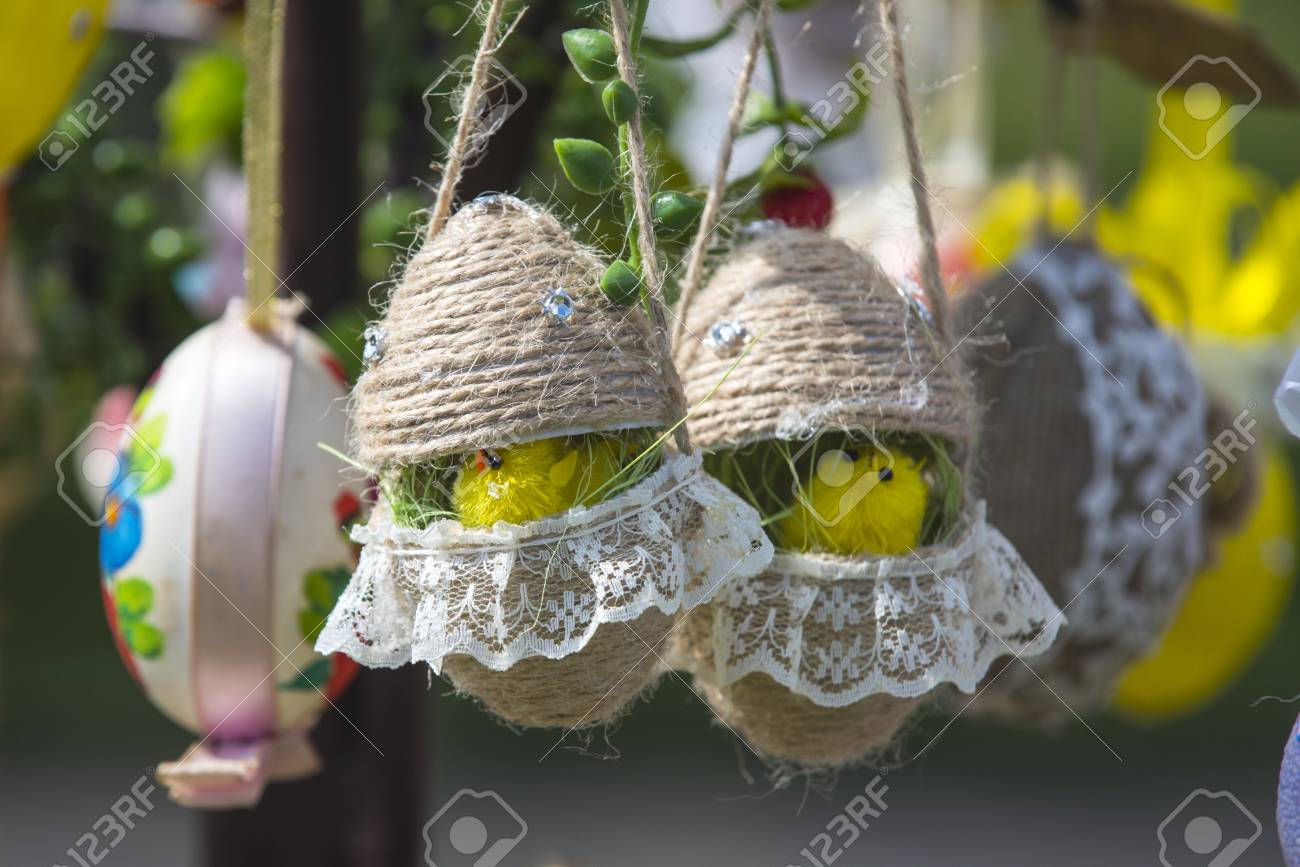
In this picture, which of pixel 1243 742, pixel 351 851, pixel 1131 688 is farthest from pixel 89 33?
pixel 1243 742

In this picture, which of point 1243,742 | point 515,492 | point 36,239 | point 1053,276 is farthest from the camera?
point 1243,742

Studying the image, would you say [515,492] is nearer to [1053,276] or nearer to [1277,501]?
[1053,276]

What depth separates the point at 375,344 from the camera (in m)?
0.67

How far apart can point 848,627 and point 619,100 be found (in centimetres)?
29

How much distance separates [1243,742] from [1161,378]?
10.6 ft

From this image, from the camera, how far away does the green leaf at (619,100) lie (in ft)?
2.01

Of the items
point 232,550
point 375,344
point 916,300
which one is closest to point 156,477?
point 232,550

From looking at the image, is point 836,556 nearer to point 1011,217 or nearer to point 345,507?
point 345,507

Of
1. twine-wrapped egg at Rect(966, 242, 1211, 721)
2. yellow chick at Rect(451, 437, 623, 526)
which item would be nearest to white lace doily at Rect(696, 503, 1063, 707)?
yellow chick at Rect(451, 437, 623, 526)

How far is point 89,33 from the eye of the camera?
96cm

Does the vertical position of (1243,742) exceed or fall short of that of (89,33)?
it falls short

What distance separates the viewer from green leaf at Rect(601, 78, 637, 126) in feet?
2.01

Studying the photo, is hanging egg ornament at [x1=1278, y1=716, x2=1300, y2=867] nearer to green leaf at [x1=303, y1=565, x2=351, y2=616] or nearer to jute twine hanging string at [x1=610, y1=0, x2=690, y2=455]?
jute twine hanging string at [x1=610, y1=0, x2=690, y2=455]

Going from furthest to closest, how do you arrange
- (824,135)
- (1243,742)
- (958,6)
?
(1243,742), (958,6), (824,135)
